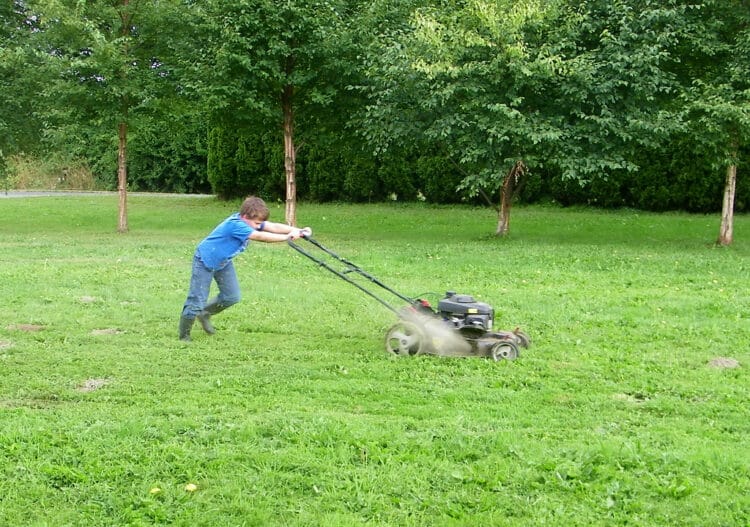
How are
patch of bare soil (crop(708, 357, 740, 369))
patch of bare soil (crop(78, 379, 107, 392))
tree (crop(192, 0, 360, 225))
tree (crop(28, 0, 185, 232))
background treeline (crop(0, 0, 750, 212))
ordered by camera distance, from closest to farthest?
1. patch of bare soil (crop(78, 379, 107, 392))
2. patch of bare soil (crop(708, 357, 740, 369))
3. background treeline (crop(0, 0, 750, 212))
4. tree (crop(192, 0, 360, 225))
5. tree (crop(28, 0, 185, 232))

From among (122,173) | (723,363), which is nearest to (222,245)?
(723,363)

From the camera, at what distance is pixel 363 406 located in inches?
225

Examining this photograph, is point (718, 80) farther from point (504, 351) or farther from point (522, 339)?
point (504, 351)

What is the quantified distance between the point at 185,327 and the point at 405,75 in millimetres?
8994

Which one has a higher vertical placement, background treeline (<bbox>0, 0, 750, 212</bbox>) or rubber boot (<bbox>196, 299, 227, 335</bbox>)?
background treeline (<bbox>0, 0, 750, 212</bbox>)

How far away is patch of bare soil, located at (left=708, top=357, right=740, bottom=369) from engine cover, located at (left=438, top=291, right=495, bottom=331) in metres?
1.89

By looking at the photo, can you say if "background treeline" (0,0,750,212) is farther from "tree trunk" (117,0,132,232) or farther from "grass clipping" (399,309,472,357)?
"grass clipping" (399,309,472,357)

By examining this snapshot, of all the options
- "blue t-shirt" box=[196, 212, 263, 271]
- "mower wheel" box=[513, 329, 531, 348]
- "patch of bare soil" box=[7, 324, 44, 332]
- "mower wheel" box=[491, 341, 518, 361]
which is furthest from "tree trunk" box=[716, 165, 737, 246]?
"patch of bare soil" box=[7, 324, 44, 332]

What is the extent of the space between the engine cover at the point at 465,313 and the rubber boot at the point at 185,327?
235 cm

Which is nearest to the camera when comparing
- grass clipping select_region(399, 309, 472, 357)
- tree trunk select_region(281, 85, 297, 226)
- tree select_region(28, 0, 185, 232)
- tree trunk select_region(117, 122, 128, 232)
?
grass clipping select_region(399, 309, 472, 357)

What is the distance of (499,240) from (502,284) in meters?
5.86

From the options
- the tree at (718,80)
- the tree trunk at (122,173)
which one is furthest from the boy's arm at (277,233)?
the tree trunk at (122,173)

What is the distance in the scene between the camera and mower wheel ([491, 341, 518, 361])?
7.00 metres

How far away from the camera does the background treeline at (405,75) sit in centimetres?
1434
